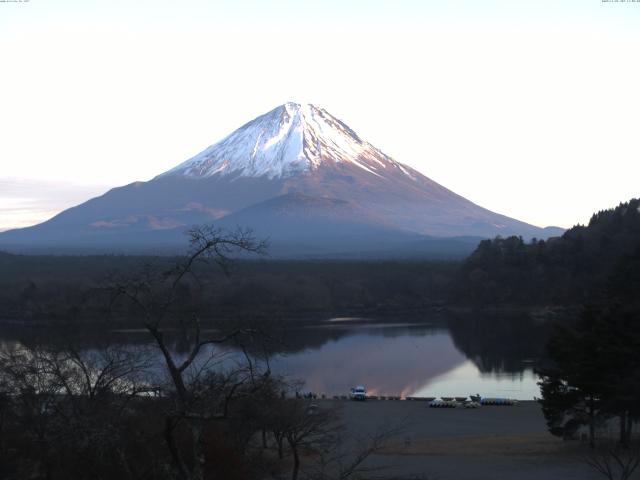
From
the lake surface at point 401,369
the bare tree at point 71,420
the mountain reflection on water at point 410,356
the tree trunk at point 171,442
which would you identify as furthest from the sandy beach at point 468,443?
the tree trunk at point 171,442

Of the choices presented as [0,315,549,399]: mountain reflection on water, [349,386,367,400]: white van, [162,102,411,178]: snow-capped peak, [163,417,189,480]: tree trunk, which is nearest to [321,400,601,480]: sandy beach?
[349,386,367,400]: white van

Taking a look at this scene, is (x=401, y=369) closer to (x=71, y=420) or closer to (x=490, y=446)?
(x=490, y=446)

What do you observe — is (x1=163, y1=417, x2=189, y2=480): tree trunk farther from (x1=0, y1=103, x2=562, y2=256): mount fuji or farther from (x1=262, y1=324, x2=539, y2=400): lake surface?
(x1=0, y1=103, x2=562, y2=256): mount fuji

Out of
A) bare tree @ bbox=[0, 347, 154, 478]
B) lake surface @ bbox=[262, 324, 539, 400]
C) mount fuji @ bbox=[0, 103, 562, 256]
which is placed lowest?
lake surface @ bbox=[262, 324, 539, 400]

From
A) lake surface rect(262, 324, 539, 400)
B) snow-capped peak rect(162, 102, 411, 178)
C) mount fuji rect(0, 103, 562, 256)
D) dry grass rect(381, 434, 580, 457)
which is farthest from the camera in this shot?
snow-capped peak rect(162, 102, 411, 178)

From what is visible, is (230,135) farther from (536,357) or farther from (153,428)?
(153,428)

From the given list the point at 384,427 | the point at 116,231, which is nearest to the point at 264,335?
the point at 384,427

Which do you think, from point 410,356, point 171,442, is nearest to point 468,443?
point 171,442
